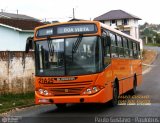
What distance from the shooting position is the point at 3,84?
21000 mm

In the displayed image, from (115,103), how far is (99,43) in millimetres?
2916

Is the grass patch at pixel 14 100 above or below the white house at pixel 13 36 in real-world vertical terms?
below

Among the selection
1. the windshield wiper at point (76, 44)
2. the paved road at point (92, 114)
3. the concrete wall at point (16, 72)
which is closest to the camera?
the paved road at point (92, 114)

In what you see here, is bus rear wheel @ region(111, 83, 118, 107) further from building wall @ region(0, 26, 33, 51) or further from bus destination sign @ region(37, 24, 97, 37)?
building wall @ region(0, 26, 33, 51)

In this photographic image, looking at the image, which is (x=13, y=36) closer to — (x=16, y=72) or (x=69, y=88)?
(x=16, y=72)

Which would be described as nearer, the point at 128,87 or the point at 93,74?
the point at 93,74

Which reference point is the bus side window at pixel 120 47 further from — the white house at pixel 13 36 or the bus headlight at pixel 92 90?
the white house at pixel 13 36

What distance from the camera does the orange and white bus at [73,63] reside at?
14391mm

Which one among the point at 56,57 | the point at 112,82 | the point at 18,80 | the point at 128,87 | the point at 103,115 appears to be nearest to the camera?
the point at 103,115

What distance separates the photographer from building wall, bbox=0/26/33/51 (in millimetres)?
37037

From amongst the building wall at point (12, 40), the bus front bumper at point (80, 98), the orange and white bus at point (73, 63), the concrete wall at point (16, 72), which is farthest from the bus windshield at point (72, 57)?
the building wall at point (12, 40)

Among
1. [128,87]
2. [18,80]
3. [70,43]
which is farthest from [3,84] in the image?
[70,43]

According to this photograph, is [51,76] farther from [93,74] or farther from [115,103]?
[115,103]

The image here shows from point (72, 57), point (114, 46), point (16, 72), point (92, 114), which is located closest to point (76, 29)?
point (72, 57)
